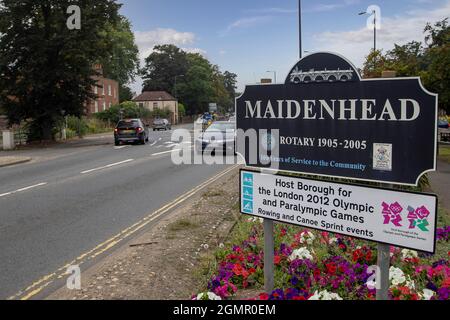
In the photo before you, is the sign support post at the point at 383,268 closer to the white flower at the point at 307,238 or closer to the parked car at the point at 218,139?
the white flower at the point at 307,238

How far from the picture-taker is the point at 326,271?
15.8 feet

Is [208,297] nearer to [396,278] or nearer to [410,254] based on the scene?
[396,278]

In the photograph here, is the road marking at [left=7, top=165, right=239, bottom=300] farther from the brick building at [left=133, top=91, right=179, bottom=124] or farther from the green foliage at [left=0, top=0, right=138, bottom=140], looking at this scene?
the brick building at [left=133, top=91, right=179, bottom=124]

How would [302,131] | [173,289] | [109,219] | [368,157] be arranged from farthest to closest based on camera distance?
1. [109,219]
2. [173,289]
3. [302,131]
4. [368,157]

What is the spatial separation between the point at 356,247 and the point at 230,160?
1390cm

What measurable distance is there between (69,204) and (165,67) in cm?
11221

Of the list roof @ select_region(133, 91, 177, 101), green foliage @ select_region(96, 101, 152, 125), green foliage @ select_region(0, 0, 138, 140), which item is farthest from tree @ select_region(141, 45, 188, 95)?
green foliage @ select_region(0, 0, 138, 140)

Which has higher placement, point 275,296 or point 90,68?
point 90,68

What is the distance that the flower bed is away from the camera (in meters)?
4.09

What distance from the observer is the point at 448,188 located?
429 inches

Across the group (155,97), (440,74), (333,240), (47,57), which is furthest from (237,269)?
(155,97)

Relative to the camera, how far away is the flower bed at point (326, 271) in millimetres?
4094

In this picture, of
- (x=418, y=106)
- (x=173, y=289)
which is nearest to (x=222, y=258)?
(x=173, y=289)
